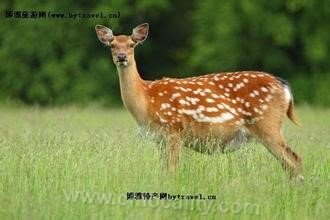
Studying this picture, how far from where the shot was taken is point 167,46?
96.9ft

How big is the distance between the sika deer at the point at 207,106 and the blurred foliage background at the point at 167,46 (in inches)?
626

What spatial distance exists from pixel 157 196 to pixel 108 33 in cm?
275

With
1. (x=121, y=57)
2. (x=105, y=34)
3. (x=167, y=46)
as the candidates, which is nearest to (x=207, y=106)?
(x=121, y=57)

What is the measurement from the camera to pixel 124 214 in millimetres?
6691

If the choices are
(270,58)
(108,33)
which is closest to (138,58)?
(270,58)

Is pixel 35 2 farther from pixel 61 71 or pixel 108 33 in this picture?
pixel 108 33

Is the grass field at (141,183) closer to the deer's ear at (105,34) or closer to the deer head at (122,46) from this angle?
the deer head at (122,46)

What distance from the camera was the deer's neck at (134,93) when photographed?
911cm

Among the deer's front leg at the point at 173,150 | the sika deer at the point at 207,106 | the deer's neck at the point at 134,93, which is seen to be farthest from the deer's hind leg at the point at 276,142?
the deer's neck at the point at 134,93

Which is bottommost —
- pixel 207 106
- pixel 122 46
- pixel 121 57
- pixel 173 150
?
pixel 173 150

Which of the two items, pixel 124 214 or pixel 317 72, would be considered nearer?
pixel 124 214

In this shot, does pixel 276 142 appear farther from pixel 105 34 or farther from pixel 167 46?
pixel 167 46

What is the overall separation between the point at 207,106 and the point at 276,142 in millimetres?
742

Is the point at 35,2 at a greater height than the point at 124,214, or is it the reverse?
the point at 35,2
